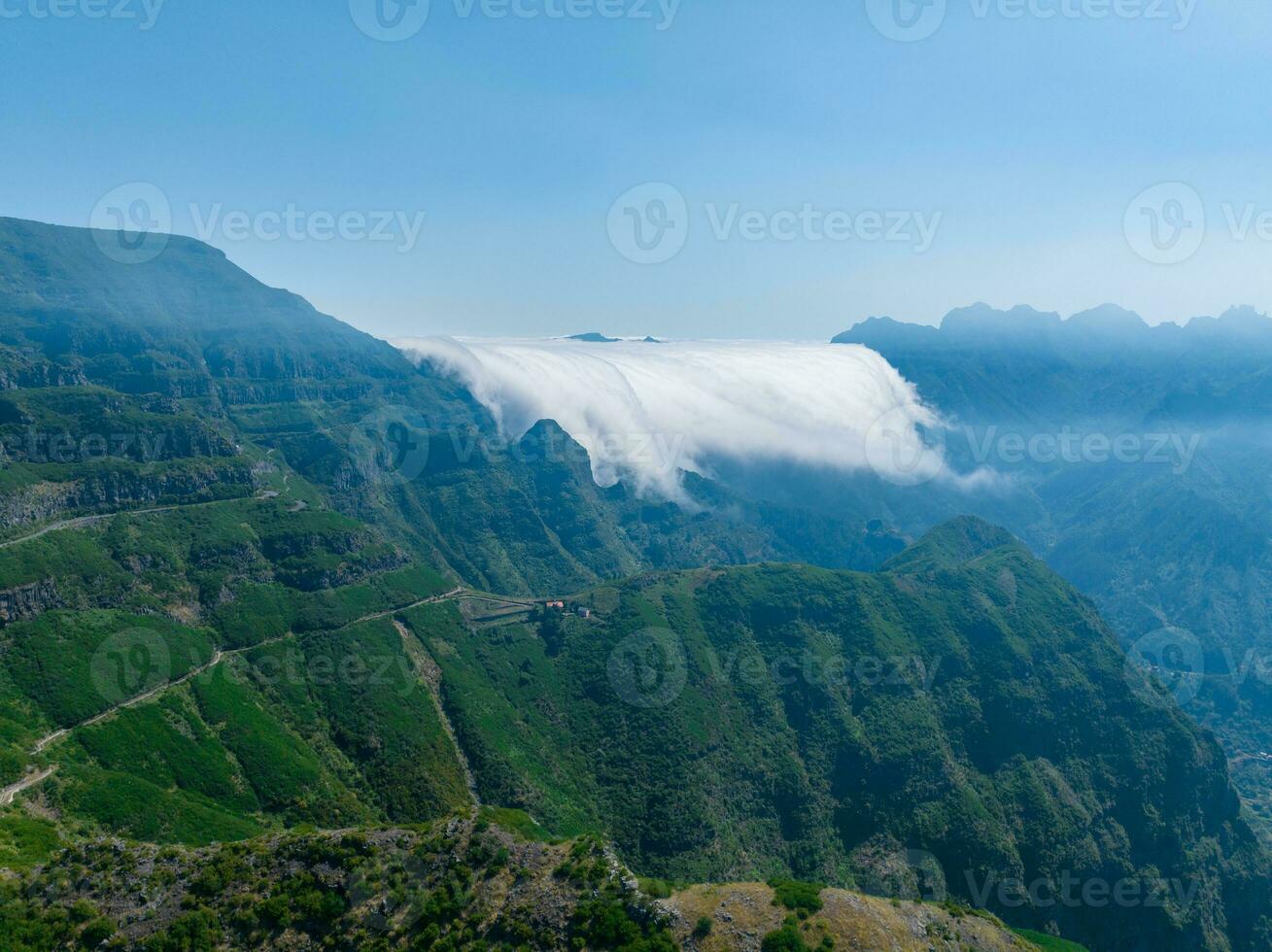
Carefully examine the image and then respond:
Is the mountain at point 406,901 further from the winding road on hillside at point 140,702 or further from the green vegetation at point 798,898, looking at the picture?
the winding road on hillside at point 140,702

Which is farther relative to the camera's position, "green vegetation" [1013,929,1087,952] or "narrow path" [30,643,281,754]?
"green vegetation" [1013,929,1087,952]

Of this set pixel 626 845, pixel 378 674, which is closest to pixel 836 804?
pixel 626 845

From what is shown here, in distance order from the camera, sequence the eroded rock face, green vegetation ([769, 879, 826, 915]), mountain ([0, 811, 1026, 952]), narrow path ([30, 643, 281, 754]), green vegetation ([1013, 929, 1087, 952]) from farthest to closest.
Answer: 1. green vegetation ([1013, 929, 1087, 952])
2. the eroded rock face
3. narrow path ([30, 643, 281, 754])
4. green vegetation ([769, 879, 826, 915])
5. mountain ([0, 811, 1026, 952])

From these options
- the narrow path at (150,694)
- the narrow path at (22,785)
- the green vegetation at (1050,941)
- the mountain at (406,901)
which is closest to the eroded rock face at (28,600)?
the narrow path at (150,694)

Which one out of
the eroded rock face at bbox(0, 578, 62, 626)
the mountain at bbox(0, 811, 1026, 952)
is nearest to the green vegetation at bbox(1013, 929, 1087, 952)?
the mountain at bbox(0, 811, 1026, 952)

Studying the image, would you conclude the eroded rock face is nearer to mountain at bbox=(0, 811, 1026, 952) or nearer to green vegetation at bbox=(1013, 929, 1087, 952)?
mountain at bbox=(0, 811, 1026, 952)

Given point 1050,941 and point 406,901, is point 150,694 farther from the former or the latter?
point 1050,941
